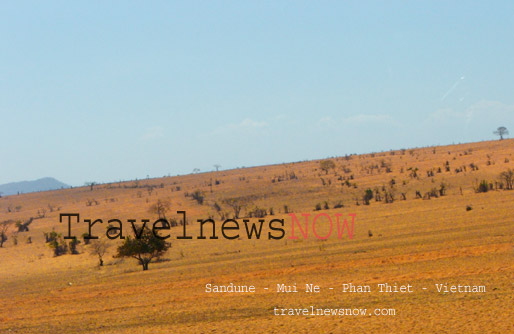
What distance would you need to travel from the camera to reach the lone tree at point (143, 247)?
27.1 metres

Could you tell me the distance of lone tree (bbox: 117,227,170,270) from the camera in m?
27.1

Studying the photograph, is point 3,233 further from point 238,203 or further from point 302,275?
point 302,275

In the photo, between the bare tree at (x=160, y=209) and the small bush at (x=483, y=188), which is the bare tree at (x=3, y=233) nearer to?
the bare tree at (x=160, y=209)

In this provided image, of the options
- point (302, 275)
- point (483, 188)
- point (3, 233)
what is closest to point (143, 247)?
point (302, 275)

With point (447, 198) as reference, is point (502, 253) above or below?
below

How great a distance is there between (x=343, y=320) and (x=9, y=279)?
20075mm

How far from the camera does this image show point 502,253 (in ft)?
66.5

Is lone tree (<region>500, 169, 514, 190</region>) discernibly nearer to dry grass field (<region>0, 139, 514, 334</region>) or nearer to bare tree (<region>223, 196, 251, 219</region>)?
dry grass field (<region>0, 139, 514, 334</region>)

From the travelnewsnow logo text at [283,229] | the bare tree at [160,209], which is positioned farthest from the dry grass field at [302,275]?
the bare tree at [160,209]

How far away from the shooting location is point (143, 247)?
2734cm

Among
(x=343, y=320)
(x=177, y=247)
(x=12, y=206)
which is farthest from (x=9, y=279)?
(x=12, y=206)

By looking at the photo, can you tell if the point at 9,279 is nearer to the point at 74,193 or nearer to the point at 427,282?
the point at 427,282

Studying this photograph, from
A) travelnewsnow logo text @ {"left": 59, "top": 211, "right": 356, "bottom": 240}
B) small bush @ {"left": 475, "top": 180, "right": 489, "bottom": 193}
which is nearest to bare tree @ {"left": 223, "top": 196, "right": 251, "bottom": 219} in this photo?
travelnewsnow logo text @ {"left": 59, "top": 211, "right": 356, "bottom": 240}

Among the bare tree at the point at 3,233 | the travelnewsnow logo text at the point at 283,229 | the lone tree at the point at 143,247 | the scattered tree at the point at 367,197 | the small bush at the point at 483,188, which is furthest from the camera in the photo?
the scattered tree at the point at 367,197
